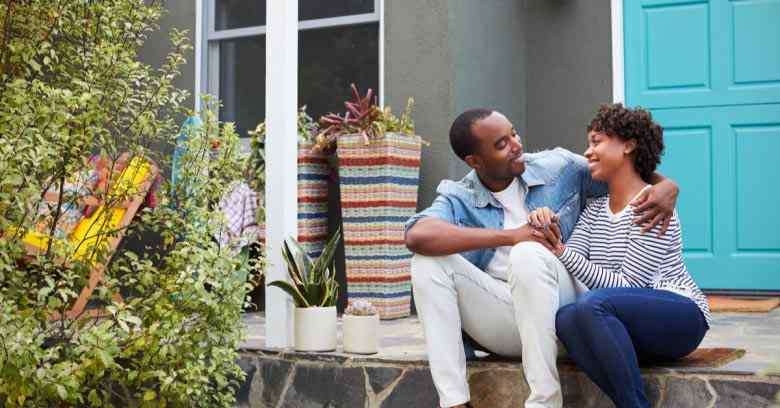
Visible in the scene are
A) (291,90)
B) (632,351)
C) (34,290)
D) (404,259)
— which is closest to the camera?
(632,351)

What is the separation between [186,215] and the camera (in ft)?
10.0

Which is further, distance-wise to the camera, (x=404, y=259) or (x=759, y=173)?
(x=759, y=173)

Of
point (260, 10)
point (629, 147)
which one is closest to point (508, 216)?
point (629, 147)

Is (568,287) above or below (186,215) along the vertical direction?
below

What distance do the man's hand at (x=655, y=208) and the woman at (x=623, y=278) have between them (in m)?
0.03

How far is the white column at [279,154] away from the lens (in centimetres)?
358

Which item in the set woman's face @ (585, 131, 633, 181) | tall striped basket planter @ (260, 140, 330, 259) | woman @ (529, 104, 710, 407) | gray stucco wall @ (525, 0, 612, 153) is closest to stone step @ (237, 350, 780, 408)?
woman @ (529, 104, 710, 407)

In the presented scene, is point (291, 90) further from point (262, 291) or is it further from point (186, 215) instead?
point (262, 291)

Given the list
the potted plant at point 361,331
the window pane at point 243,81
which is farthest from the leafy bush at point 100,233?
the window pane at point 243,81

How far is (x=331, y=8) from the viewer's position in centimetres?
544

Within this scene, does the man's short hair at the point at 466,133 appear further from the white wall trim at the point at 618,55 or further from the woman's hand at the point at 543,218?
the white wall trim at the point at 618,55

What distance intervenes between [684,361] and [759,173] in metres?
2.65

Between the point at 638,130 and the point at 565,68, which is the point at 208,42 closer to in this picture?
the point at 565,68

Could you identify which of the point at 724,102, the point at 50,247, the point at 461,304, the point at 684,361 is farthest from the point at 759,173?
the point at 50,247
